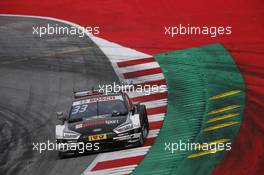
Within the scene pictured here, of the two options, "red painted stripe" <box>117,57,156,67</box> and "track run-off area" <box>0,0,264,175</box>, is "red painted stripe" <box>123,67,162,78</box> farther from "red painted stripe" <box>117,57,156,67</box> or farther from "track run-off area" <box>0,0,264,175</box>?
"red painted stripe" <box>117,57,156,67</box>

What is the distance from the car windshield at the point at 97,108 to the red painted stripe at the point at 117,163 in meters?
1.58

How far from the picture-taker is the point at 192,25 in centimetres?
2955

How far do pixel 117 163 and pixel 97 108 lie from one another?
2297 millimetres

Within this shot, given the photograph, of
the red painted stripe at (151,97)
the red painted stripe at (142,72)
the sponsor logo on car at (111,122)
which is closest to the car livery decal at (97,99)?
the sponsor logo on car at (111,122)

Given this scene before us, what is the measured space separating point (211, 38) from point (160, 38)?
215 centimetres

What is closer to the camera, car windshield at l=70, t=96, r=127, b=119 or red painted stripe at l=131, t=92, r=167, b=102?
car windshield at l=70, t=96, r=127, b=119

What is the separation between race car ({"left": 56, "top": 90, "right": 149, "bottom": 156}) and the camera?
16.4 meters

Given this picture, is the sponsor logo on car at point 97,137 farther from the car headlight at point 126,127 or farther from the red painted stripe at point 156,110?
the red painted stripe at point 156,110

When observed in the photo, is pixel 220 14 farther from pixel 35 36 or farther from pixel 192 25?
pixel 35 36

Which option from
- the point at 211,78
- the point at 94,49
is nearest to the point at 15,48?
the point at 94,49

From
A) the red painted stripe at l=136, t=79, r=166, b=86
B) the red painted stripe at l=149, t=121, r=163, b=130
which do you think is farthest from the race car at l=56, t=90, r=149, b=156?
the red painted stripe at l=136, t=79, r=166, b=86

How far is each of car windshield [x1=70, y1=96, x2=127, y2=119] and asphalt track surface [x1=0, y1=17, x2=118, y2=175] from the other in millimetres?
1246

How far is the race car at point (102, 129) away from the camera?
1638 cm

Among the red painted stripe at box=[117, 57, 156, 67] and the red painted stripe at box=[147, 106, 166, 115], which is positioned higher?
the red painted stripe at box=[117, 57, 156, 67]
